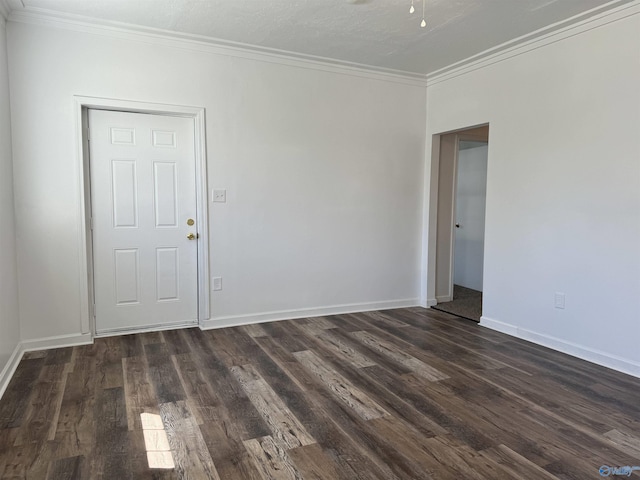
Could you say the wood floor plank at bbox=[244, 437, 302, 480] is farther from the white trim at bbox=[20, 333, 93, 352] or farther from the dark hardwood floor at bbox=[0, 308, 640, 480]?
the white trim at bbox=[20, 333, 93, 352]

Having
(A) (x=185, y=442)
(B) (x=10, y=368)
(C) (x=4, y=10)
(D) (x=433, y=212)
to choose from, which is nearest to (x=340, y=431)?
(A) (x=185, y=442)

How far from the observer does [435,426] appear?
2.34 meters

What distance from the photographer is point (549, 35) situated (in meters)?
3.52

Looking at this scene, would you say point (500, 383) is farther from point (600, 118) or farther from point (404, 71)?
point (404, 71)

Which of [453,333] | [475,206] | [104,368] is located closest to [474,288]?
[475,206]

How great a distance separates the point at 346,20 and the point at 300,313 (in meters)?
2.79

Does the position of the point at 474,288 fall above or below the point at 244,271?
below

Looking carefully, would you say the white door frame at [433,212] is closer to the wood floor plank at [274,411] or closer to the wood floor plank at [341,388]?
the wood floor plank at [341,388]

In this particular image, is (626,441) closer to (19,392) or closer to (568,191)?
(568,191)

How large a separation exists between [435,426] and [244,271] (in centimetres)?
243

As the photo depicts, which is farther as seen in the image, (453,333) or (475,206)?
(475,206)

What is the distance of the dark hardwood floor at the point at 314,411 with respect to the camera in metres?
1.99

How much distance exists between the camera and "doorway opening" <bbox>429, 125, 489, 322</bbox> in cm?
506

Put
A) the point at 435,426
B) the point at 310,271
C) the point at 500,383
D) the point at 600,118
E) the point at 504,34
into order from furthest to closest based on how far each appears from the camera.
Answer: the point at 310,271 < the point at 504,34 < the point at 600,118 < the point at 500,383 < the point at 435,426
